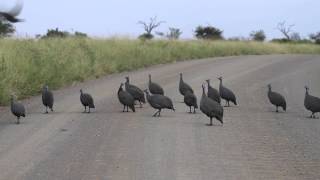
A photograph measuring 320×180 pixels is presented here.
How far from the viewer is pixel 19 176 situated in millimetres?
9297

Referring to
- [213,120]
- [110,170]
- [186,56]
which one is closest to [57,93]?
[213,120]

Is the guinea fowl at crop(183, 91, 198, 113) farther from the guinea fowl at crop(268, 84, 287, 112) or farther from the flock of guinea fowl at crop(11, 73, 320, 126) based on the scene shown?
the guinea fowl at crop(268, 84, 287, 112)

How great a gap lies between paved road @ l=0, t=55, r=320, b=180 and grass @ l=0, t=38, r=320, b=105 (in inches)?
57.1

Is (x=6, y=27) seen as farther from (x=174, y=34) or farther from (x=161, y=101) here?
(x=174, y=34)

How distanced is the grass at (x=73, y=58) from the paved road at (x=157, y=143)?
57.1 inches

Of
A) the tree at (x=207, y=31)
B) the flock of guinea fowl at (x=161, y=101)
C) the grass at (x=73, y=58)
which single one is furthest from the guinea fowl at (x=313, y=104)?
the tree at (x=207, y=31)

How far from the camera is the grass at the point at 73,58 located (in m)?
20.3

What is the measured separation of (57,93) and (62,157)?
1021cm

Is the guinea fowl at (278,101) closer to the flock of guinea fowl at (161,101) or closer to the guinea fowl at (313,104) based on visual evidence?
the flock of guinea fowl at (161,101)

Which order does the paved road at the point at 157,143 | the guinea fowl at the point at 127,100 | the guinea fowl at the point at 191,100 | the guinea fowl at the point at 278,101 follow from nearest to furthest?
the paved road at the point at 157,143 → the guinea fowl at the point at 191,100 → the guinea fowl at the point at 127,100 → the guinea fowl at the point at 278,101

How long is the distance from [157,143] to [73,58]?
580 inches

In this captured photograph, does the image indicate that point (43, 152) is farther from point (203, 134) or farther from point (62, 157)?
point (203, 134)

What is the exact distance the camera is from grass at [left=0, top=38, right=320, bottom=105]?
20.3 m

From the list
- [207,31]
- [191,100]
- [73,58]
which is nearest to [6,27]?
[191,100]
